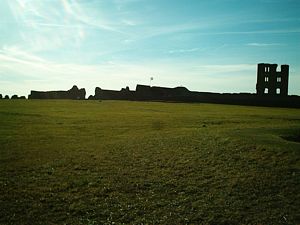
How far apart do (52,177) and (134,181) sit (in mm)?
2788

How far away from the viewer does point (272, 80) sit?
73938mm

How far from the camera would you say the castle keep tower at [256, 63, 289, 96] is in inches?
2913

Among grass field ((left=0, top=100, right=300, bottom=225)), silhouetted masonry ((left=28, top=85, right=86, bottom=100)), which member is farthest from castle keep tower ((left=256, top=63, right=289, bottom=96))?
grass field ((left=0, top=100, right=300, bottom=225))

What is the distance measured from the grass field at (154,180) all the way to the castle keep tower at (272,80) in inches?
2294

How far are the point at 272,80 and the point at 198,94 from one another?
16469 millimetres

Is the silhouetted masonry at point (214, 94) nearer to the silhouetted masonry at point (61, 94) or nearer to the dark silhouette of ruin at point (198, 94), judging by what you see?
the dark silhouette of ruin at point (198, 94)

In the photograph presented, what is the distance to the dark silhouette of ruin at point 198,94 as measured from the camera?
6662 centimetres

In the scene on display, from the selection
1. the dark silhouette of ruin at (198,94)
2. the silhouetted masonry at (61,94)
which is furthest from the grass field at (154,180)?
the silhouetted masonry at (61,94)

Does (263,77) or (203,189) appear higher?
(263,77)

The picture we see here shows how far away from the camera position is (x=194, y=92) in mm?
71500

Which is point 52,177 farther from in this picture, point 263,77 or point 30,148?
point 263,77

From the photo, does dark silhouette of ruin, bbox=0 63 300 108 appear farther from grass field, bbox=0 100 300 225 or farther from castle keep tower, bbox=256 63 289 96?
grass field, bbox=0 100 300 225

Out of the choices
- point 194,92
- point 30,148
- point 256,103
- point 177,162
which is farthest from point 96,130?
point 194,92

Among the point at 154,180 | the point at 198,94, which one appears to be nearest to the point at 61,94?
the point at 198,94
